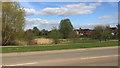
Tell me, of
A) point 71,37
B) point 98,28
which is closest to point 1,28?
point 71,37

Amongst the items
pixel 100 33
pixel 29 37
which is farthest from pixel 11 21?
pixel 100 33

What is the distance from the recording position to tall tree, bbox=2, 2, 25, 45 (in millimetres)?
25062

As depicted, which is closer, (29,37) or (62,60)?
(62,60)

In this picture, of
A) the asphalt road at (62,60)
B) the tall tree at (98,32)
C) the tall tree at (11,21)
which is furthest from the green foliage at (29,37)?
the tall tree at (98,32)

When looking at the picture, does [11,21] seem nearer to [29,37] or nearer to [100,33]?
[29,37]

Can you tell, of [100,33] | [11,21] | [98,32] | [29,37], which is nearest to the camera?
[11,21]

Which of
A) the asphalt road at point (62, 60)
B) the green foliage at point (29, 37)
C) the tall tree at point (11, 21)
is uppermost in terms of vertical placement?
the tall tree at point (11, 21)

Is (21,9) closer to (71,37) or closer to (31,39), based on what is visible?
(31,39)

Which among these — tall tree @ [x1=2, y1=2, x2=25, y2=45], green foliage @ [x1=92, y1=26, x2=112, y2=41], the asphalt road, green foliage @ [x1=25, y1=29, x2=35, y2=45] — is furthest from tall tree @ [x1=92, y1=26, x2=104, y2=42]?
the asphalt road

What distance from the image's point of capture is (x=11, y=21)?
25641mm

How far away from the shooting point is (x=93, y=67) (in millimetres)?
7016

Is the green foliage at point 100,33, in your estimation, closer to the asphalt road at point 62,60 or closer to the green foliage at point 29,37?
the green foliage at point 29,37

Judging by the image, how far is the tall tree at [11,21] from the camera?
82.2 ft

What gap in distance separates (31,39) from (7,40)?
15.1ft
